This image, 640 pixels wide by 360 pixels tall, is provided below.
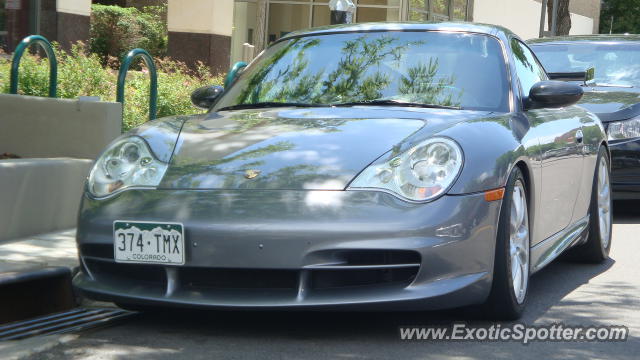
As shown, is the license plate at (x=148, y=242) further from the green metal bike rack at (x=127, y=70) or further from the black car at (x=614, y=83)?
the black car at (x=614, y=83)

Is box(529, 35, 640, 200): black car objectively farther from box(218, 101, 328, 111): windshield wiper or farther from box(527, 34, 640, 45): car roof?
box(218, 101, 328, 111): windshield wiper

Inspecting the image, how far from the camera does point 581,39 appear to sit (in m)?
11.5

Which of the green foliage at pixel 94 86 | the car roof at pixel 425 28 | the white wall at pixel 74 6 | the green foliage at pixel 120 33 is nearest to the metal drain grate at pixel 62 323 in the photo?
the car roof at pixel 425 28

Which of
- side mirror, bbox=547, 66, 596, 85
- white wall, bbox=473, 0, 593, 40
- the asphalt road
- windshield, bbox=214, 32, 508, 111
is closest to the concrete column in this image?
white wall, bbox=473, 0, 593, 40

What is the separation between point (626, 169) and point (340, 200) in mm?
5733

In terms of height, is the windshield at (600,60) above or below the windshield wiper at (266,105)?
above

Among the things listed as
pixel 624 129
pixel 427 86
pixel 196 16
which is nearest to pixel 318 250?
pixel 427 86

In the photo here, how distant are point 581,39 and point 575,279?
5424 millimetres

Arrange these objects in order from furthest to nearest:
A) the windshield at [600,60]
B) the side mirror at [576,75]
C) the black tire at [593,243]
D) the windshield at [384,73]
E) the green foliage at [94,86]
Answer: the green foliage at [94,86], the windshield at [600,60], the side mirror at [576,75], the black tire at [593,243], the windshield at [384,73]

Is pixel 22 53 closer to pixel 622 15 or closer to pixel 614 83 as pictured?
pixel 614 83

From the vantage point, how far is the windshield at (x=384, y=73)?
18.8ft

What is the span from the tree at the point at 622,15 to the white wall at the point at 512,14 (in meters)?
16.1

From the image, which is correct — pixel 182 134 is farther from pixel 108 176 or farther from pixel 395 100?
pixel 395 100

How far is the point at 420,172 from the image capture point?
477 cm
